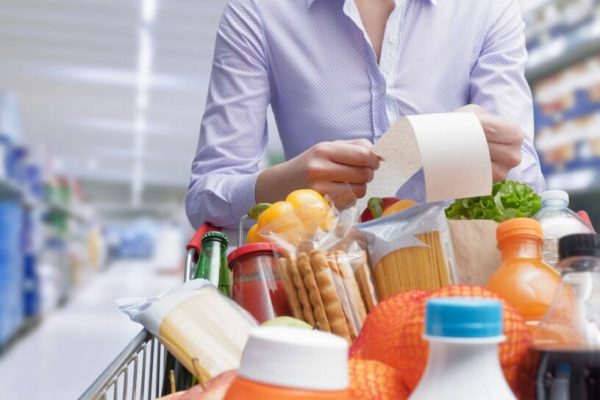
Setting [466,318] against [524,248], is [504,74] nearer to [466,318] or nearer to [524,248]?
[524,248]

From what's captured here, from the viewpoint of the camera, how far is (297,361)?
1.42 ft

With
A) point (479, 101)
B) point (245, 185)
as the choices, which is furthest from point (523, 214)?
point (479, 101)

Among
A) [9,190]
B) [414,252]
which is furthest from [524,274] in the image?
[9,190]

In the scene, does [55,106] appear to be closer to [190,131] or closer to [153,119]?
[153,119]

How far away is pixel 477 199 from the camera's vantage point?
38.8 inches

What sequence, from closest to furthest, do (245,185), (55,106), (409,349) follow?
(409,349) < (245,185) < (55,106)

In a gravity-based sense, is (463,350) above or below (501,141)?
below

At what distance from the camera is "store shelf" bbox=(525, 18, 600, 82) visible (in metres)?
3.91

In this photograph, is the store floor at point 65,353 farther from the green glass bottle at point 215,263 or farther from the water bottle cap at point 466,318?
the water bottle cap at point 466,318

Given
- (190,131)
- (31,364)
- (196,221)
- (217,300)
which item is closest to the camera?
(217,300)

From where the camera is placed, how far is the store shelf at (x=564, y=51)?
12.8ft

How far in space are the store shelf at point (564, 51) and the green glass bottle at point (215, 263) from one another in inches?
132

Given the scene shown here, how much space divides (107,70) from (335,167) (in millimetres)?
9654

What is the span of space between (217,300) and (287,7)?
919 mm
